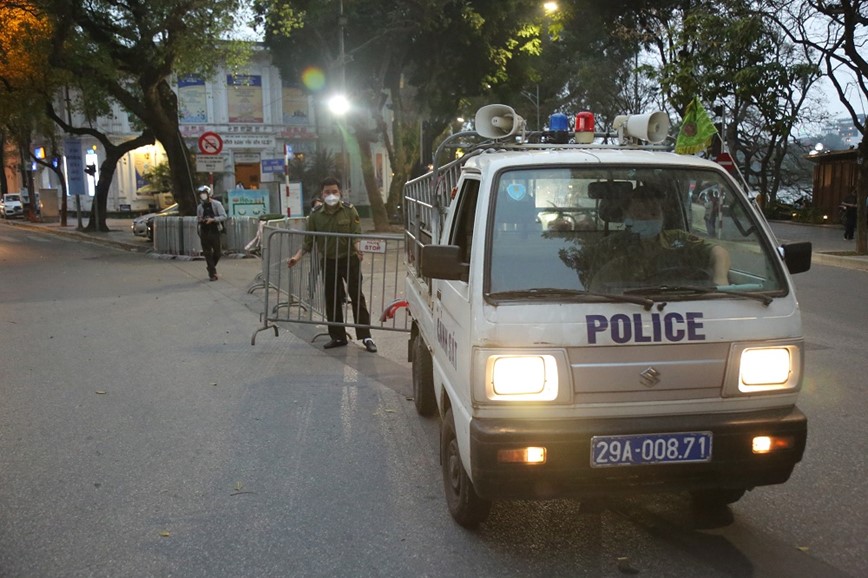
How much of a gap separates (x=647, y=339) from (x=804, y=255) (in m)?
1.19

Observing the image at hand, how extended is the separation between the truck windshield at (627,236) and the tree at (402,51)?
20.8m

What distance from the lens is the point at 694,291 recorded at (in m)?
3.65

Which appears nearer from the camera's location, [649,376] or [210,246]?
[649,376]

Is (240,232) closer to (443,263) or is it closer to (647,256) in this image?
(443,263)

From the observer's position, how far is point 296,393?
273 inches

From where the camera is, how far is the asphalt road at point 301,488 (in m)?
3.74

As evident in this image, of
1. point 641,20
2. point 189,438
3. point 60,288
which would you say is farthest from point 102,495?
point 641,20

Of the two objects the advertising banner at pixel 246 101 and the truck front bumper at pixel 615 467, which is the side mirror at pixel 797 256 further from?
the advertising banner at pixel 246 101

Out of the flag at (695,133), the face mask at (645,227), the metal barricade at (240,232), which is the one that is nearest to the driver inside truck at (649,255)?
the face mask at (645,227)

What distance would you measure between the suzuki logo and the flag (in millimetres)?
1604

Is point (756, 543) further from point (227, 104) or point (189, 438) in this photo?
point (227, 104)

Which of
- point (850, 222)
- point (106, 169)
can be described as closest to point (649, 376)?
point (850, 222)

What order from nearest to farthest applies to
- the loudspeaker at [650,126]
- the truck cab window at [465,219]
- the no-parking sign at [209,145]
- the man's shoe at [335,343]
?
the truck cab window at [465,219] → the loudspeaker at [650,126] → the man's shoe at [335,343] → the no-parking sign at [209,145]

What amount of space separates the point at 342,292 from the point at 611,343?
565cm
